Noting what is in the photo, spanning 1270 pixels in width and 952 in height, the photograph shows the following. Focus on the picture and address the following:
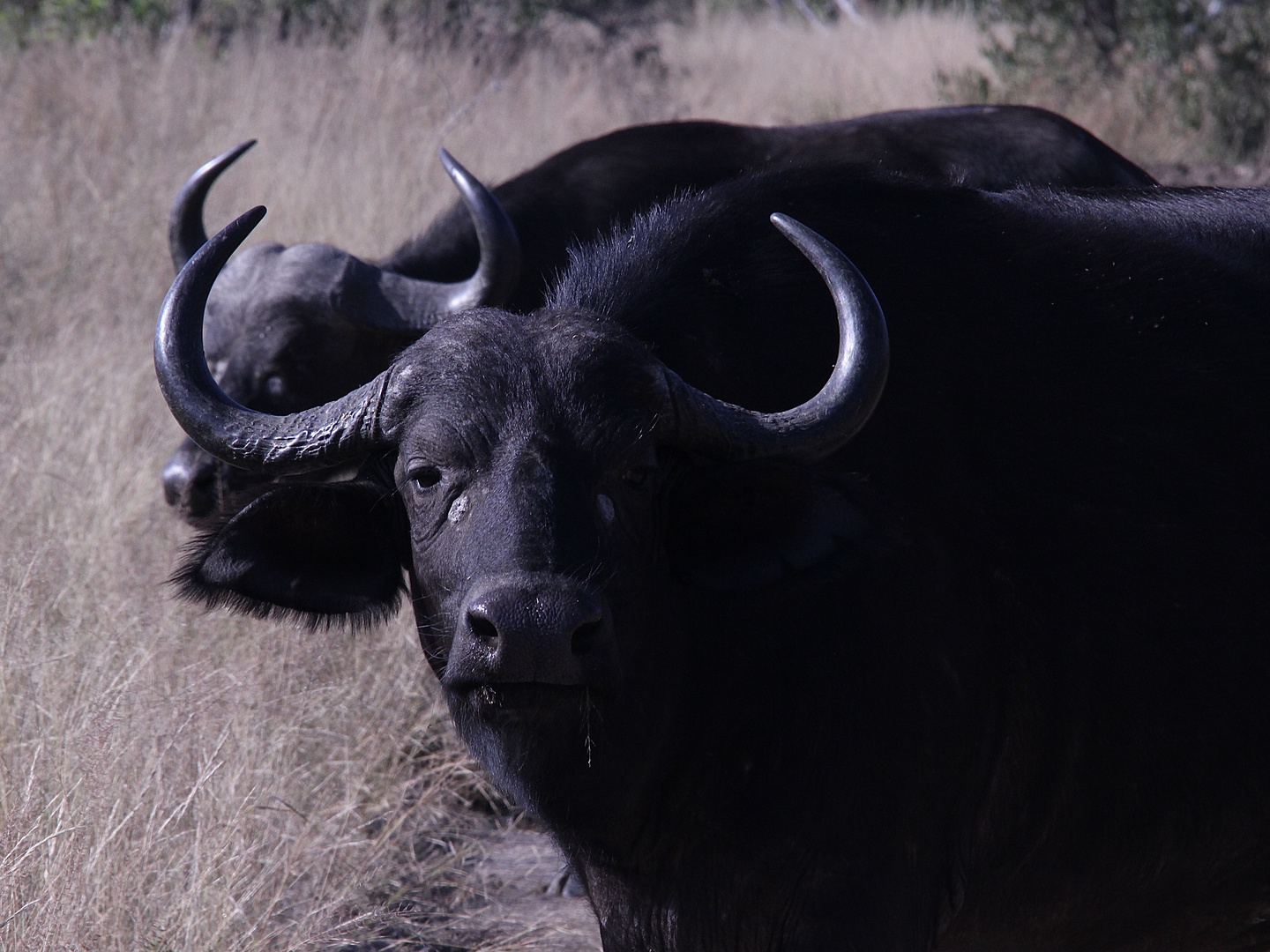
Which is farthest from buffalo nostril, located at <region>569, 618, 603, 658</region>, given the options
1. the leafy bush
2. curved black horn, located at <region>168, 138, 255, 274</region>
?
the leafy bush

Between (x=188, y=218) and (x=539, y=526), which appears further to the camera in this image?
(x=188, y=218)

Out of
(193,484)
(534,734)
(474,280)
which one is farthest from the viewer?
(474,280)

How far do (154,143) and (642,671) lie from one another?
8729 mm

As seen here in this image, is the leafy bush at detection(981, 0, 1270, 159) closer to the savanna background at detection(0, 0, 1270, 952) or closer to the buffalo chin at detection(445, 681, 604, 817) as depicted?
the savanna background at detection(0, 0, 1270, 952)

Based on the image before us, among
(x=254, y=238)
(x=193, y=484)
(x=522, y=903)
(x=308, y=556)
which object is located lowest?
(x=254, y=238)

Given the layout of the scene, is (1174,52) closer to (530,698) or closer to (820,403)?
(820,403)

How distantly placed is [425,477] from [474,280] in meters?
3.33

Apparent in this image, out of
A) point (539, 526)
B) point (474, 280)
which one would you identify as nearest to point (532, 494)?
point (539, 526)

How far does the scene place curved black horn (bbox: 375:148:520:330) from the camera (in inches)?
215

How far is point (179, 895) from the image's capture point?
3139mm

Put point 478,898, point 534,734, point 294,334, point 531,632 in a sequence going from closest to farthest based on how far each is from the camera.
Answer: point 531,632
point 534,734
point 478,898
point 294,334

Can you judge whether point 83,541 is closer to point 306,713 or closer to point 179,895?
point 306,713

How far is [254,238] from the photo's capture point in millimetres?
8711

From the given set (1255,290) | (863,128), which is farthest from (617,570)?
(863,128)
